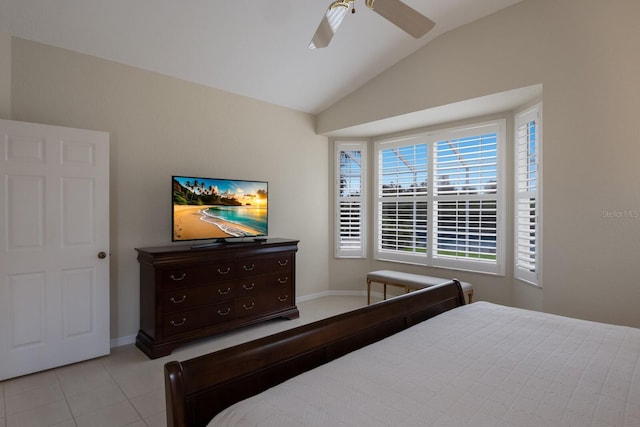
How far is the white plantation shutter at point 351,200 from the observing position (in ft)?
16.8

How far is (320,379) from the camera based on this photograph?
4.19 ft

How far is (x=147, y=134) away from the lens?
3.43 m

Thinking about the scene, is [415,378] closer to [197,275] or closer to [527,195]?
[197,275]

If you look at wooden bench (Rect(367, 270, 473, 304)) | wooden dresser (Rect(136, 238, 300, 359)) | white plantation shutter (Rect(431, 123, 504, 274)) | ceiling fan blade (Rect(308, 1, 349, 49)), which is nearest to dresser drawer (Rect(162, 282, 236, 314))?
wooden dresser (Rect(136, 238, 300, 359))

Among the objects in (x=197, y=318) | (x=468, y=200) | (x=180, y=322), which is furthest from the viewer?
(x=468, y=200)

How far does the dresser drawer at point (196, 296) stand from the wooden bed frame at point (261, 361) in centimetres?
199

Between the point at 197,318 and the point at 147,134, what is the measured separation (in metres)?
1.88

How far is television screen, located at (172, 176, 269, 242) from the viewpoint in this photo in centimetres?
337
